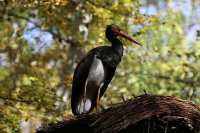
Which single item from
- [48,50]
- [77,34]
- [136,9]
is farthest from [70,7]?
[48,50]

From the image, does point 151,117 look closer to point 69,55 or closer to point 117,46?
→ point 117,46

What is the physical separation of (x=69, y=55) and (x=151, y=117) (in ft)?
29.6

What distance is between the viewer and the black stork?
399 inches

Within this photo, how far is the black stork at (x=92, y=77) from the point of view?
1013cm

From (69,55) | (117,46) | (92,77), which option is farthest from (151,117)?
(69,55)

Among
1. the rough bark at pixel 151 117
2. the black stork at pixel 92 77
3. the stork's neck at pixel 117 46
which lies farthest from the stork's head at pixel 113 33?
the rough bark at pixel 151 117

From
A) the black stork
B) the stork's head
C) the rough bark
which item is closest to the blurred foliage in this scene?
the black stork

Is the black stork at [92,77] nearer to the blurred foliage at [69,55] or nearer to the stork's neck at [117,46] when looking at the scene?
the stork's neck at [117,46]

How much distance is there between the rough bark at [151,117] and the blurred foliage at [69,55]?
3110mm

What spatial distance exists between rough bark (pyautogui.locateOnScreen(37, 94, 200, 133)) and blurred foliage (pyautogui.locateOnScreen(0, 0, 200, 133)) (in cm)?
311

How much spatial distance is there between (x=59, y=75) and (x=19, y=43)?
3.07 m

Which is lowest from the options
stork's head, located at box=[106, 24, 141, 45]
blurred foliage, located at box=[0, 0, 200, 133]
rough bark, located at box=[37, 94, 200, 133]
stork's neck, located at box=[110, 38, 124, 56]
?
blurred foliage, located at box=[0, 0, 200, 133]

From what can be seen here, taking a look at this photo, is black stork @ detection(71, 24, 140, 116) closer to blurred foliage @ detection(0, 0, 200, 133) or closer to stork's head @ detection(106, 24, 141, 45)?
stork's head @ detection(106, 24, 141, 45)

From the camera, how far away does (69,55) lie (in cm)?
1675
